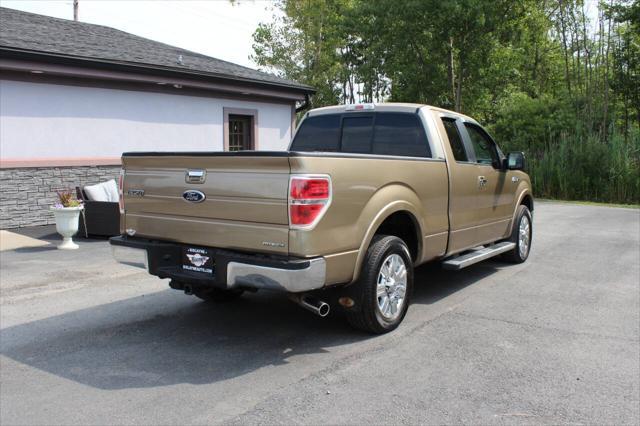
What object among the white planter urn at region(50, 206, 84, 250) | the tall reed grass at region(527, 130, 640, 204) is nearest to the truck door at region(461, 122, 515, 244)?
the white planter urn at region(50, 206, 84, 250)

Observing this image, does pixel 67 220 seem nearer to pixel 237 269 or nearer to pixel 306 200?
pixel 237 269

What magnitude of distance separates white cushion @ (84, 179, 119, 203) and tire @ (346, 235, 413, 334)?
7494 mm

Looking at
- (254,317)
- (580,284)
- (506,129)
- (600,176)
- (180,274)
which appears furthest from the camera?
(506,129)

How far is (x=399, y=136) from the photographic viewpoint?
19.9ft

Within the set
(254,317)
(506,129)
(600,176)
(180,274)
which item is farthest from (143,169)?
(506,129)

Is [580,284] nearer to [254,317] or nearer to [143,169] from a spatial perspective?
[254,317]

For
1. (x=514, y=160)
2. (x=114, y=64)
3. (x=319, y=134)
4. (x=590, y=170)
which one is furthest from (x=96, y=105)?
(x=590, y=170)

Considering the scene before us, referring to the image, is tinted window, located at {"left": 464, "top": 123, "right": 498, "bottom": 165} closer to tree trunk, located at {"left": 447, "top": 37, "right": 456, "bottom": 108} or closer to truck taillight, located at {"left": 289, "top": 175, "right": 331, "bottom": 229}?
truck taillight, located at {"left": 289, "top": 175, "right": 331, "bottom": 229}

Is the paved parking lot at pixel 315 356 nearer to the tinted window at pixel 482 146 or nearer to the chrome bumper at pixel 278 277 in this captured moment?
the chrome bumper at pixel 278 277

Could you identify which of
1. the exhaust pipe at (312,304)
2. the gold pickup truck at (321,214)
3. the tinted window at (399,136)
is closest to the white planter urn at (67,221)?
the gold pickup truck at (321,214)

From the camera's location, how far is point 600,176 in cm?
1931

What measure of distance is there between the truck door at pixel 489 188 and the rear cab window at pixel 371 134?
875mm

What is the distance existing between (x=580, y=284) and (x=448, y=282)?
1.60 meters

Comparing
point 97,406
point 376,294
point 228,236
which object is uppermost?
point 228,236
